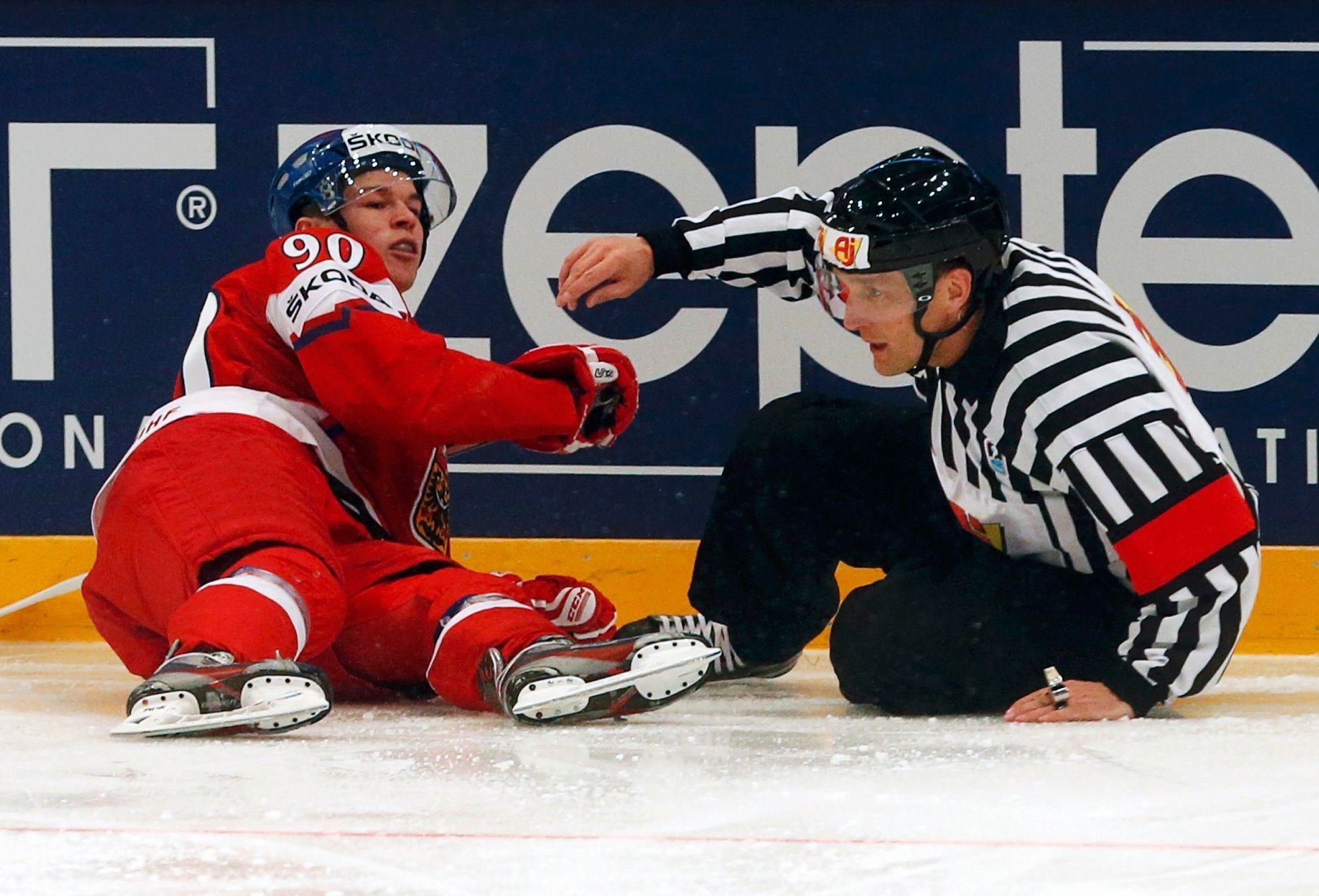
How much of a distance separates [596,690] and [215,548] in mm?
531

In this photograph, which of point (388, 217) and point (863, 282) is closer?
point (863, 282)

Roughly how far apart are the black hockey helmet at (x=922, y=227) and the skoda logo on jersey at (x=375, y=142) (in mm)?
723

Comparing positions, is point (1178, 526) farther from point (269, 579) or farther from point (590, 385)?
point (269, 579)

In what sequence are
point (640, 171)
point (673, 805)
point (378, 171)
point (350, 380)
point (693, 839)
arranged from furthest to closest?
1. point (640, 171)
2. point (378, 171)
3. point (350, 380)
4. point (673, 805)
5. point (693, 839)

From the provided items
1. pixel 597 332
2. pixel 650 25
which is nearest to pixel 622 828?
Result: pixel 597 332

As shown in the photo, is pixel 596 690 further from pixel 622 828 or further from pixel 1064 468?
pixel 1064 468

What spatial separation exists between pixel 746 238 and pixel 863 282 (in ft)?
1.29

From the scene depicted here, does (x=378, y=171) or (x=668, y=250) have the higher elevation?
(x=378, y=171)

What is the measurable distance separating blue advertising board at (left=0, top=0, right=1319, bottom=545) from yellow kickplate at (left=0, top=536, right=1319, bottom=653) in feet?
0.15

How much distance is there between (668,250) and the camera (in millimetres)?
2568

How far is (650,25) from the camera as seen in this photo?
10.0ft

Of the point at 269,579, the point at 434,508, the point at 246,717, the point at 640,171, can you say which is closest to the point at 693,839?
the point at 246,717

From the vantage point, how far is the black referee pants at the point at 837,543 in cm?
232

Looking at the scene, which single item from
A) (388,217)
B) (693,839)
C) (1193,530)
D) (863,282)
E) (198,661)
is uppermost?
(388,217)
